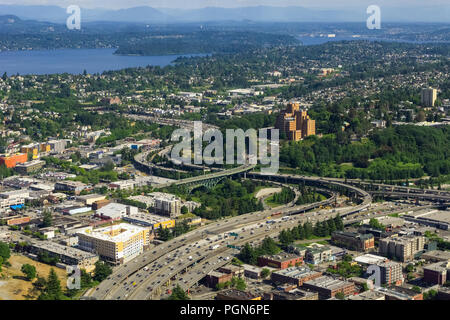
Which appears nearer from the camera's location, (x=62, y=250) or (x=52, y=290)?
(x=52, y=290)

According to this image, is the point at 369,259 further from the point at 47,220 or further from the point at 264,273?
the point at 47,220

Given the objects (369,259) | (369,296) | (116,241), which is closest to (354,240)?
(369,259)

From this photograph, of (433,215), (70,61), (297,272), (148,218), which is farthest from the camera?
(70,61)

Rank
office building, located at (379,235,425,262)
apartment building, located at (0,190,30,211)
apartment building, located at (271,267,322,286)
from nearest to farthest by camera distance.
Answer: apartment building, located at (271,267,322,286)
office building, located at (379,235,425,262)
apartment building, located at (0,190,30,211)

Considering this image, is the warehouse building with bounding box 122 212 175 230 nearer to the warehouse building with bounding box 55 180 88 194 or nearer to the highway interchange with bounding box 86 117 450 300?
the highway interchange with bounding box 86 117 450 300

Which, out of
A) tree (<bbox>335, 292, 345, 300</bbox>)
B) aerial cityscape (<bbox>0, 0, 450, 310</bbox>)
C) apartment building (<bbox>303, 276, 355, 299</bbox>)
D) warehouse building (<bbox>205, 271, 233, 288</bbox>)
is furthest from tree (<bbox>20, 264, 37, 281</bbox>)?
tree (<bbox>335, 292, 345, 300</bbox>)

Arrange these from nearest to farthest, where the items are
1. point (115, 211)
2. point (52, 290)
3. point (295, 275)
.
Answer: point (52, 290) → point (295, 275) → point (115, 211)
